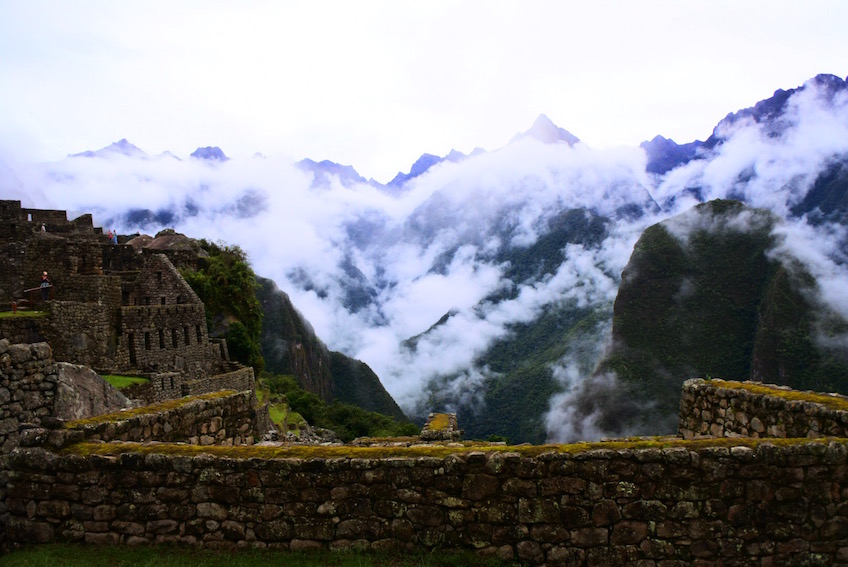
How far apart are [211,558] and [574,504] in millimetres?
3294

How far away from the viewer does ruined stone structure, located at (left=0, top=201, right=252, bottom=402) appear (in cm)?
1927

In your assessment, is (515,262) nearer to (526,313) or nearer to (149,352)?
(526,313)

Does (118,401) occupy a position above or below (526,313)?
below

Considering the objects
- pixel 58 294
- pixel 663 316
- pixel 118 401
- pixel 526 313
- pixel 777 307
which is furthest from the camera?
pixel 526 313

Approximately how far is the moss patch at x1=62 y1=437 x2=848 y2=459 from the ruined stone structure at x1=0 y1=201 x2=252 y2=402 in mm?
13110

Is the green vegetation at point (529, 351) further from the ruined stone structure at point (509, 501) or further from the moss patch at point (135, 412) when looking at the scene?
the ruined stone structure at point (509, 501)

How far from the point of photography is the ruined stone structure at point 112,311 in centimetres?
1927

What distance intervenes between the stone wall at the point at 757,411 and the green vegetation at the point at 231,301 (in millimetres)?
25970

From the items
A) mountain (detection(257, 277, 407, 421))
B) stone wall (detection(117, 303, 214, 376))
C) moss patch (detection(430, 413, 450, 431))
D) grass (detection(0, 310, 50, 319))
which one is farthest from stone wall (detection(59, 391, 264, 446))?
mountain (detection(257, 277, 407, 421))

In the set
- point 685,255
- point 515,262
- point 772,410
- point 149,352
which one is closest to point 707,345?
point 685,255

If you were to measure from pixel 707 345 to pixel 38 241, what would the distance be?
96.5 m

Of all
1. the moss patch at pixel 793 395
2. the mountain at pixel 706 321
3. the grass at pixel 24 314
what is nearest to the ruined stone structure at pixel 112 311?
the grass at pixel 24 314

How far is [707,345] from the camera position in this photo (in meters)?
99.5

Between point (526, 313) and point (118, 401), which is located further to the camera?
point (526, 313)
